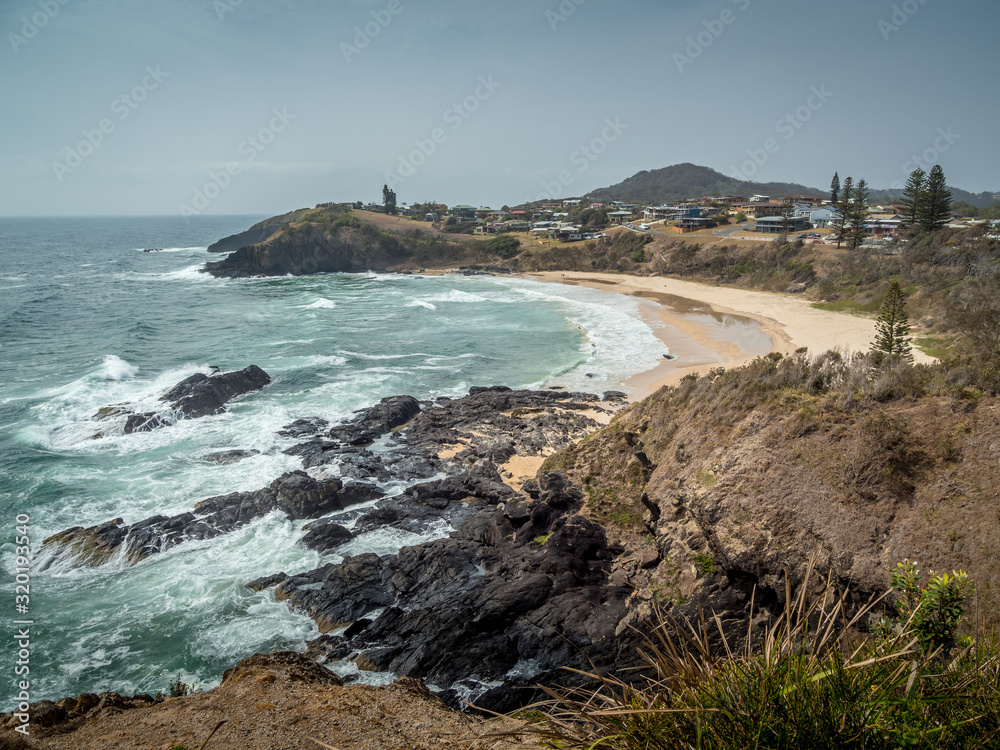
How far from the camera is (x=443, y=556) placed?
13.7 m

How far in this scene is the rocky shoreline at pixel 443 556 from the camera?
1048cm

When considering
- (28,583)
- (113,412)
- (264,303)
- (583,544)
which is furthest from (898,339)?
(264,303)

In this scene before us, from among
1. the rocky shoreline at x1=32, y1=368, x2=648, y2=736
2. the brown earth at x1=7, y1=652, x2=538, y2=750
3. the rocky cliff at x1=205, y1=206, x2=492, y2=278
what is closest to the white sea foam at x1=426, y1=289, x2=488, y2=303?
the rocky cliff at x1=205, y1=206, x2=492, y2=278

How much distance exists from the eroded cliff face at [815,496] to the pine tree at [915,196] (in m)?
52.3

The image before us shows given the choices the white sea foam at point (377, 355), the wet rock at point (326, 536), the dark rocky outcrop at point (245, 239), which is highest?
the dark rocky outcrop at point (245, 239)

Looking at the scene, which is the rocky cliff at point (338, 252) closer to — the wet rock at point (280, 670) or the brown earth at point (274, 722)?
the wet rock at point (280, 670)

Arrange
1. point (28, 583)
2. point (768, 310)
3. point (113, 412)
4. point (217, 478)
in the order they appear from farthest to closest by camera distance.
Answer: point (768, 310) < point (113, 412) < point (217, 478) < point (28, 583)

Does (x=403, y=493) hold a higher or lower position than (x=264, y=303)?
lower

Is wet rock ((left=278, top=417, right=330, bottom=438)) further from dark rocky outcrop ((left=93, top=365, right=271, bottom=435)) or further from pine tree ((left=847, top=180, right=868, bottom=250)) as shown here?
pine tree ((left=847, top=180, right=868, bottom=250))

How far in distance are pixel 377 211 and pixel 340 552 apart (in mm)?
111898

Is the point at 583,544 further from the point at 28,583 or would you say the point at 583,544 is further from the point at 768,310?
the point at 768,310

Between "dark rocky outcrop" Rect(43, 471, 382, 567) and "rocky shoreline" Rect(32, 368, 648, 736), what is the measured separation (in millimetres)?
39

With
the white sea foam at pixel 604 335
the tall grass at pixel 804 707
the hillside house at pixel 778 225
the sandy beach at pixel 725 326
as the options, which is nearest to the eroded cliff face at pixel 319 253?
the white sea foam at pixel 604 335

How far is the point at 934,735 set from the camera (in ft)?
9.23
